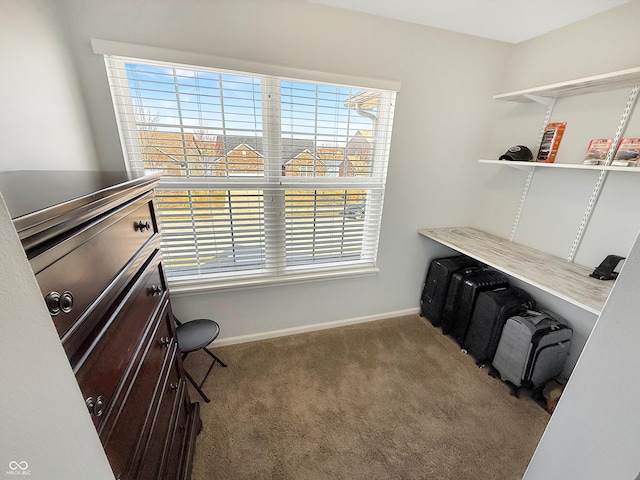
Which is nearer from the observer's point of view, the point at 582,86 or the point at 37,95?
the point at 37,95

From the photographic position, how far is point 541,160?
189 cm

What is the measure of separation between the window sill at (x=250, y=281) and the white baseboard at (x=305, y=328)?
47cm

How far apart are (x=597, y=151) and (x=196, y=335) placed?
2.78 m

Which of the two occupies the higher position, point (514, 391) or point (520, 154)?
point (520, 154)

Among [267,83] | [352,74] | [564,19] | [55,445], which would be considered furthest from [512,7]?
[55,445]

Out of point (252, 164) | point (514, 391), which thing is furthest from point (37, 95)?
point (514, 391)

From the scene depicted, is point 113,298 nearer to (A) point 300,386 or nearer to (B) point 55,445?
(B) point 55,445

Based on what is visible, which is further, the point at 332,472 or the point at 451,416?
the point at 451,416

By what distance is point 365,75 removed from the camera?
1.75 m

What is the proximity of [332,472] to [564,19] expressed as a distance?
3032mm

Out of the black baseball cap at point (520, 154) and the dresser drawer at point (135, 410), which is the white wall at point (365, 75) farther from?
the dresser drawer at point (135, 410)

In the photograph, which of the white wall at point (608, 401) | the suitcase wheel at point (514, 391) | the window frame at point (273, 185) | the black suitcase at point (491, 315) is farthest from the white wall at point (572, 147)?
the white wall at point (608, 401)

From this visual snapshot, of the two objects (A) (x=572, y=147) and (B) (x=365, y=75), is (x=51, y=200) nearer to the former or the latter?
(B) (x=365, y=75)

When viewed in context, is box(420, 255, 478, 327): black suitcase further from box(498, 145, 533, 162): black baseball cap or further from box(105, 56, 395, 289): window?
box(498, 145, 533, 162): black baseball cap
